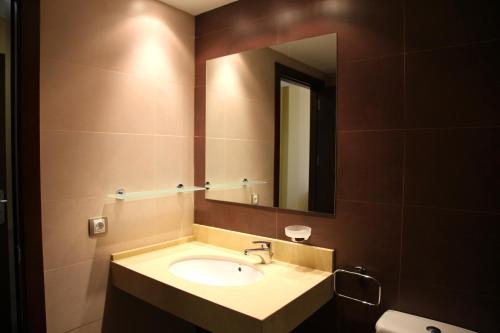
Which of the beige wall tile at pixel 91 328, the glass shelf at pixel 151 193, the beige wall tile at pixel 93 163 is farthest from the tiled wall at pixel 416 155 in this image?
the beige wall tile at pixel 91 328

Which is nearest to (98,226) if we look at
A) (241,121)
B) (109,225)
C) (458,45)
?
(109,225)

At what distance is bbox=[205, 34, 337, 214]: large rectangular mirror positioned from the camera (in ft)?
5.49

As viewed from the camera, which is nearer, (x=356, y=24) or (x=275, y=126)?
(x=356, y=24)

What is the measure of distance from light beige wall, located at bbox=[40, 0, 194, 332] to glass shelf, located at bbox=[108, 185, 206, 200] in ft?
0.12

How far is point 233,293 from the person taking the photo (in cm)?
138

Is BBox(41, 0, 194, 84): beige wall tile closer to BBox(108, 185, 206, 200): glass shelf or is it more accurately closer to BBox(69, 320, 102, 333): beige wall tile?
BBox(108, 185, 206, 200): glass shelf

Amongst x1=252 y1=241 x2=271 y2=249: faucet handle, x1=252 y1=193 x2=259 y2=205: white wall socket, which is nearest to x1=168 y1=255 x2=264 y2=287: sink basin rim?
x1=252 y1=241 x2=271 y2=249: faucet handle

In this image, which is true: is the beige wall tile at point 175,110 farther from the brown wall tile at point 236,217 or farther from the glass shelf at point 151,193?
the brown wall tile at point 236,217

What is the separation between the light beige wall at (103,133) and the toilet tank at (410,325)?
1315 millimetres

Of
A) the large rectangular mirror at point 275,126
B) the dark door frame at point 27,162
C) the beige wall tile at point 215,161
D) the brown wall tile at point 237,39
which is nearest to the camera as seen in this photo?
the dark door frame at point 27,162

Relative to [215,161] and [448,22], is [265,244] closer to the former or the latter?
[215,161]

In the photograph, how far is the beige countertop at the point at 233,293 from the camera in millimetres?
1253

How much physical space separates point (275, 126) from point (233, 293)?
94 centimetres

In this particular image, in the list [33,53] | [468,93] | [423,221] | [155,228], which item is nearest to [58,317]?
[155,228]
